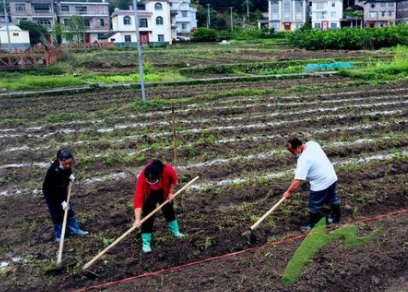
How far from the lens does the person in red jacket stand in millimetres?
5129

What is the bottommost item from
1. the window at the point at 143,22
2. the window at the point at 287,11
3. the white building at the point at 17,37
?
the white building at the point at 17,37

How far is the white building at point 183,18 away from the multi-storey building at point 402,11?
29.2 meters

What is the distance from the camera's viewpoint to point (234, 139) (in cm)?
1047

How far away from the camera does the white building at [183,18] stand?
6578cm

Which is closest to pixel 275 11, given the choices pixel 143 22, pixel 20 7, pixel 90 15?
pixel 143 22

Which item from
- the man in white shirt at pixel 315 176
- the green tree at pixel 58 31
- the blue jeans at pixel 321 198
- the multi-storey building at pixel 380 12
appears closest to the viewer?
the man in white shirt at pixel 315 176

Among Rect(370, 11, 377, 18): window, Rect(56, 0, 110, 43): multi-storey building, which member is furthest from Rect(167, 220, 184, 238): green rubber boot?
Rect(370, 11, 377, 18): window

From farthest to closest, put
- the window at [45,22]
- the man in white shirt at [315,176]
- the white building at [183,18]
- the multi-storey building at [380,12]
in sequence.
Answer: the white building at [183,18] → the multi-storey building at [380,12] → the window at [45,22] → the man in white shirt at [315,176]

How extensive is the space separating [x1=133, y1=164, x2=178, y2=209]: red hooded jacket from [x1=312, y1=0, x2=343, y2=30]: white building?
2564 inches

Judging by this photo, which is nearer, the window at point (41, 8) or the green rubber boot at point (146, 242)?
the green rubber boot at point (146, 242)

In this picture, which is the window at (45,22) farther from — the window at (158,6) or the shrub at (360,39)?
the shrub at (360,39)

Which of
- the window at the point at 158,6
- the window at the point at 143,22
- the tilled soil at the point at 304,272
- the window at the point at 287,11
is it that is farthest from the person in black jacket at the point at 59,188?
the window at the point at 287,11

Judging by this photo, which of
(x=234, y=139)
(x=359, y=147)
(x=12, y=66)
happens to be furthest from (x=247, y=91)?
(x=12, y=66)

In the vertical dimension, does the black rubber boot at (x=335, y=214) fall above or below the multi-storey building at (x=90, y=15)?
below
